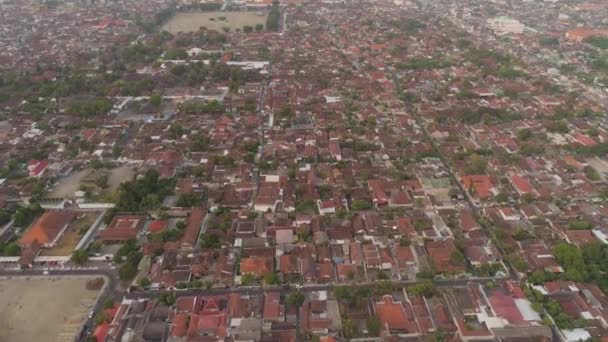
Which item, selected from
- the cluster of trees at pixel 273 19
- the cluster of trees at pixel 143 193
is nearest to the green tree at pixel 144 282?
the cluster of trees at pixel 143 193

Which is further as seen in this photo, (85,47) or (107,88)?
(85,47)

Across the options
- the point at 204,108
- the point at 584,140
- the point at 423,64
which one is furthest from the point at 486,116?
the point at 204,108

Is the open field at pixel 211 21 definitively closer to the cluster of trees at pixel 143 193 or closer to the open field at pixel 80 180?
the open field at pixel 80 180

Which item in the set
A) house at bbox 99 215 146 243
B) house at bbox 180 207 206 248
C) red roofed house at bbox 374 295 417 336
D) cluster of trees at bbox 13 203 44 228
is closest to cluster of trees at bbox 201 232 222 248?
house at bbox 180 207 206 248

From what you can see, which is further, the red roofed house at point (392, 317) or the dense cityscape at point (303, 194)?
the dense cityscape at point (303, 194)

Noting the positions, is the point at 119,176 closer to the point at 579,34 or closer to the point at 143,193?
the point at 143,193

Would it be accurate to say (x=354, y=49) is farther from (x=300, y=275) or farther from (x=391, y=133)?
(x=300, y=275)

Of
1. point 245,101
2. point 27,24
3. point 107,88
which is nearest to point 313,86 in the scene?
point 245,101
